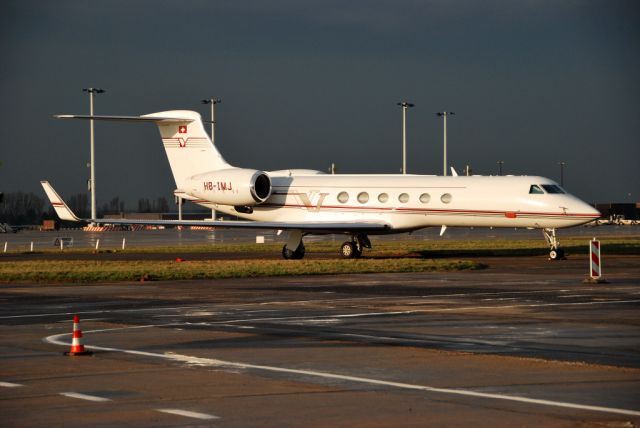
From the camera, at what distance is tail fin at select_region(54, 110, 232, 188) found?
138 feet

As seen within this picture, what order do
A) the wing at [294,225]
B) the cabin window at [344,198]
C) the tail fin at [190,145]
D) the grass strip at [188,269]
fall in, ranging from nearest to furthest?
the grass strip at [188,269], the wing at [294,225], the cabin window at [344,198], the tail fin at [190,145]

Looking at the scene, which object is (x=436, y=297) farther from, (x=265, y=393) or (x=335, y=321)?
(x=265, y=393)

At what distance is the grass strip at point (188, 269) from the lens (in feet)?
93.8

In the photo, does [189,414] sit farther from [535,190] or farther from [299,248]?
[299,248]

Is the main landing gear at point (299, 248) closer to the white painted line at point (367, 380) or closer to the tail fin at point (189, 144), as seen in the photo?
the tail fin at point (189, 144)

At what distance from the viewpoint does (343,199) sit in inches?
1549

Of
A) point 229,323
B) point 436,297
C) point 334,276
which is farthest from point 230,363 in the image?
point 334,276

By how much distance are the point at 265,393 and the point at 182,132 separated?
108 ft

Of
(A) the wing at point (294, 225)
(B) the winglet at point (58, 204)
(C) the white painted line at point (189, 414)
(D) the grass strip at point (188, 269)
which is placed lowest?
(D) the grass strip at point (188, 269)

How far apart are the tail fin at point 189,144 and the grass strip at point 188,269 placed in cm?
790

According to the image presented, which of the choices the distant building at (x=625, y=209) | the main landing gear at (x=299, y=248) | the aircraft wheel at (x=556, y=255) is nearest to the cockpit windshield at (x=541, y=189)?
the aircraft wheel at (x=556, y=255)

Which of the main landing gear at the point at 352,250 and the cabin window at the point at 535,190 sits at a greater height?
the cabin window at the point at 535,190

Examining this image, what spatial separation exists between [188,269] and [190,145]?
39.5 feet

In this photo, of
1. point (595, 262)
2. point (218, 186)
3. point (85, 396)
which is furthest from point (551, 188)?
point (85, 396)
